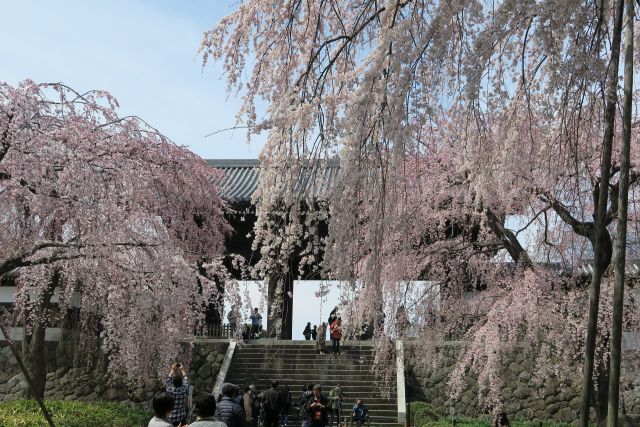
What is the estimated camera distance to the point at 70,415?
47.5ft

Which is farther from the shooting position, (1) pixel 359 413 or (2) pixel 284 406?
(2) pixel 284 406

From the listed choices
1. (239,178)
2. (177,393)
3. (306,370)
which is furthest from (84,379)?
(177,393)

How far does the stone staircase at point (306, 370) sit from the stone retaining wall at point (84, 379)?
653 mm

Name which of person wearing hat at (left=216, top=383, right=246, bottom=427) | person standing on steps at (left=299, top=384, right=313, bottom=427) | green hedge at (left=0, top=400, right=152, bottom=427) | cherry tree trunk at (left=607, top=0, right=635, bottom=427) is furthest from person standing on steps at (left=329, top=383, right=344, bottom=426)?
cherry tree trunk at (left=607, top=0, right=635, bottom=427)

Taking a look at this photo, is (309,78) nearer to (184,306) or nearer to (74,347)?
(184,306)

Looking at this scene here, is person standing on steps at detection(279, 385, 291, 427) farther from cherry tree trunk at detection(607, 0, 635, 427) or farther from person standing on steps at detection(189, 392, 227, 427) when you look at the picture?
cherry tree trunk at detection(607, 0, 635, 427)

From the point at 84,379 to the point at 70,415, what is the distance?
23.4 feet

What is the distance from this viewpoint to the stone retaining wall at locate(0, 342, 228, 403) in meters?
21.0

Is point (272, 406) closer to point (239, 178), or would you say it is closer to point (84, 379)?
point (84, 379)

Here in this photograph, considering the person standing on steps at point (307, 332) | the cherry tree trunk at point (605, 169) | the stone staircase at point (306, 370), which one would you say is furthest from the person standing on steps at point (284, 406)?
the cherry tree trunk at point (605, 169)

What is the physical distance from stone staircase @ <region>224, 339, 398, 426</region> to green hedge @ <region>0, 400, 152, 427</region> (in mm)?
4344

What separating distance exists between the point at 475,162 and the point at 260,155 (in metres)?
1.89

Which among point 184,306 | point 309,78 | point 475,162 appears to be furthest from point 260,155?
point 184,306

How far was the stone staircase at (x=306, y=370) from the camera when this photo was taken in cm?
2022
